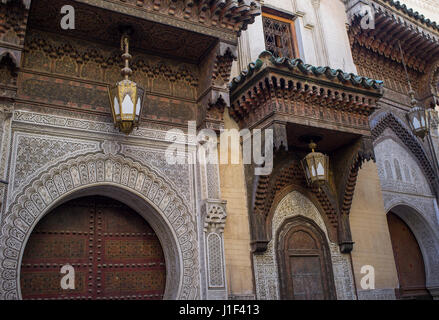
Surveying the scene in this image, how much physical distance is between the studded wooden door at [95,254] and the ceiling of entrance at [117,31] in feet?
5.72

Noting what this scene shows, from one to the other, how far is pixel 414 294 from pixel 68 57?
247 inches

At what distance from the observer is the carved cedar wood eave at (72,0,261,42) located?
432 centimetres

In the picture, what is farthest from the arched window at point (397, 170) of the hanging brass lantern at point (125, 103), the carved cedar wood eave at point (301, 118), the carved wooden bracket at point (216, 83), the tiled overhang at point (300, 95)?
the hanging brass lantern at point (125, 103)

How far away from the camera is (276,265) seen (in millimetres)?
5105

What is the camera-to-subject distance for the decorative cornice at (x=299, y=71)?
4871mm

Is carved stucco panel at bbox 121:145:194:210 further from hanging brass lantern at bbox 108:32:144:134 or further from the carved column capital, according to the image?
hanging brass lantern at bbox 108:32:144:134

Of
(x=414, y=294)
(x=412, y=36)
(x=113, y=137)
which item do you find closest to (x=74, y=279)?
(x=113, y=137)

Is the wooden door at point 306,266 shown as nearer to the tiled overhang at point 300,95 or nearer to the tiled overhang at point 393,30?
the tiled overhang at point 300,95

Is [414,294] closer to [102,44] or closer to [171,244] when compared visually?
[171,244]

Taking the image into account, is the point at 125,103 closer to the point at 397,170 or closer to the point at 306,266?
the point at 306,266

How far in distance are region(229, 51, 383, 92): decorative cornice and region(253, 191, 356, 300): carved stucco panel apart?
1.54 metres

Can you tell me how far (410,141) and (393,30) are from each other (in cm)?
189

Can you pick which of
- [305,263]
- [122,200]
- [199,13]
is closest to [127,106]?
[122,200]

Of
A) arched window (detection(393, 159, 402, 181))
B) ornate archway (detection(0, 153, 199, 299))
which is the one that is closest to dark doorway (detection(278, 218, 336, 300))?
ornate archway (detection(0, 153, 199, 299))
